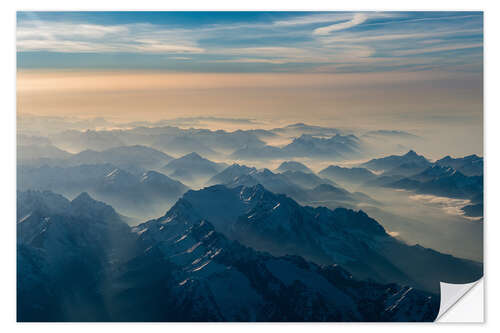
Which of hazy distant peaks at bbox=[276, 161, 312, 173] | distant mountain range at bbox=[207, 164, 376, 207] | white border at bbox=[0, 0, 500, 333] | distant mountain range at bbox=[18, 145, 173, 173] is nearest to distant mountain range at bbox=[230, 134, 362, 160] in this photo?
hazy distant peaks at bbox=[276, 161, 312, 173]

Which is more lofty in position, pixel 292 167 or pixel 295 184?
pixel 292 167

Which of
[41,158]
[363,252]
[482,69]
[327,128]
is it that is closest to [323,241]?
[363,252]

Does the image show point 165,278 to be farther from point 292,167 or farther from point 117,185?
point 292,167

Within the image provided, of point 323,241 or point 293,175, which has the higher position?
point 293,175

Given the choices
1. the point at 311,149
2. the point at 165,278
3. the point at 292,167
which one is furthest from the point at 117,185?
the point at 311,149
